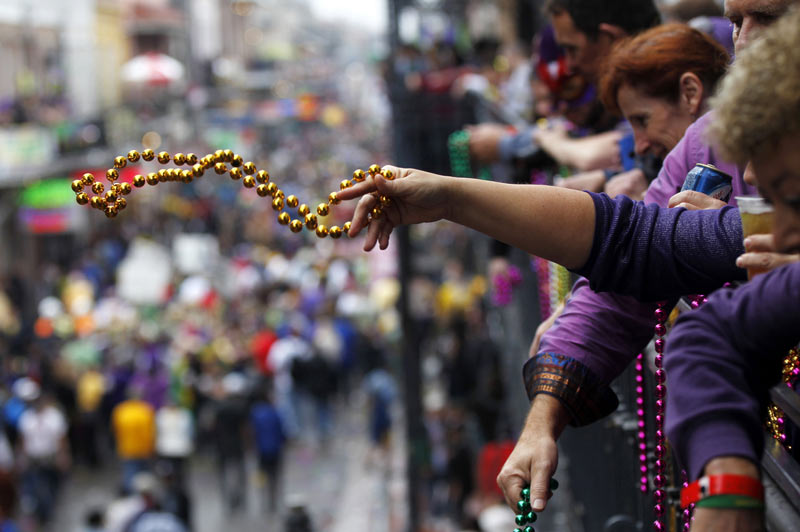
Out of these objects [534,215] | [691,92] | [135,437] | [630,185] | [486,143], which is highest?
[486,143]

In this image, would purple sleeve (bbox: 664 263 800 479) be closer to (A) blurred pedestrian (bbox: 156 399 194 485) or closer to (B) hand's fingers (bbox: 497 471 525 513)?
(B) hand's fingers (bbox: 497 471 525 513)

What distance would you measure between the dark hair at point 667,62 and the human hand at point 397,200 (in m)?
0.95

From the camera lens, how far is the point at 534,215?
1927 millimetres

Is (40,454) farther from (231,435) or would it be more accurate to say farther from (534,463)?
(534,463)

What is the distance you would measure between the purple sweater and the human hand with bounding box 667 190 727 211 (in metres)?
0.22

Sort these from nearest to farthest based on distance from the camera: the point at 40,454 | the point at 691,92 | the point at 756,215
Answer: the point at 756,215 < the point at 691,92 < the point at 40,454

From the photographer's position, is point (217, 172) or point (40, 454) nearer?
point (217, 172)

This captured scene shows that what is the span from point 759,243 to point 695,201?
49 cm

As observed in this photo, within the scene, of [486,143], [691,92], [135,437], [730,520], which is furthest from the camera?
[135,437]

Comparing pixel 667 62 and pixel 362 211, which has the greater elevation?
pixel 667 62

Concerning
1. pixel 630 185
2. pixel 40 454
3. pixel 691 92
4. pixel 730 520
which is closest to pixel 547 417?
pixel 730 520

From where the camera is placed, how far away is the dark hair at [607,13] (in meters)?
3.46

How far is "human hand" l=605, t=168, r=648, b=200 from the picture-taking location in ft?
9.91

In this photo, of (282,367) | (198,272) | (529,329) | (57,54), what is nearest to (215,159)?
(529,329)
